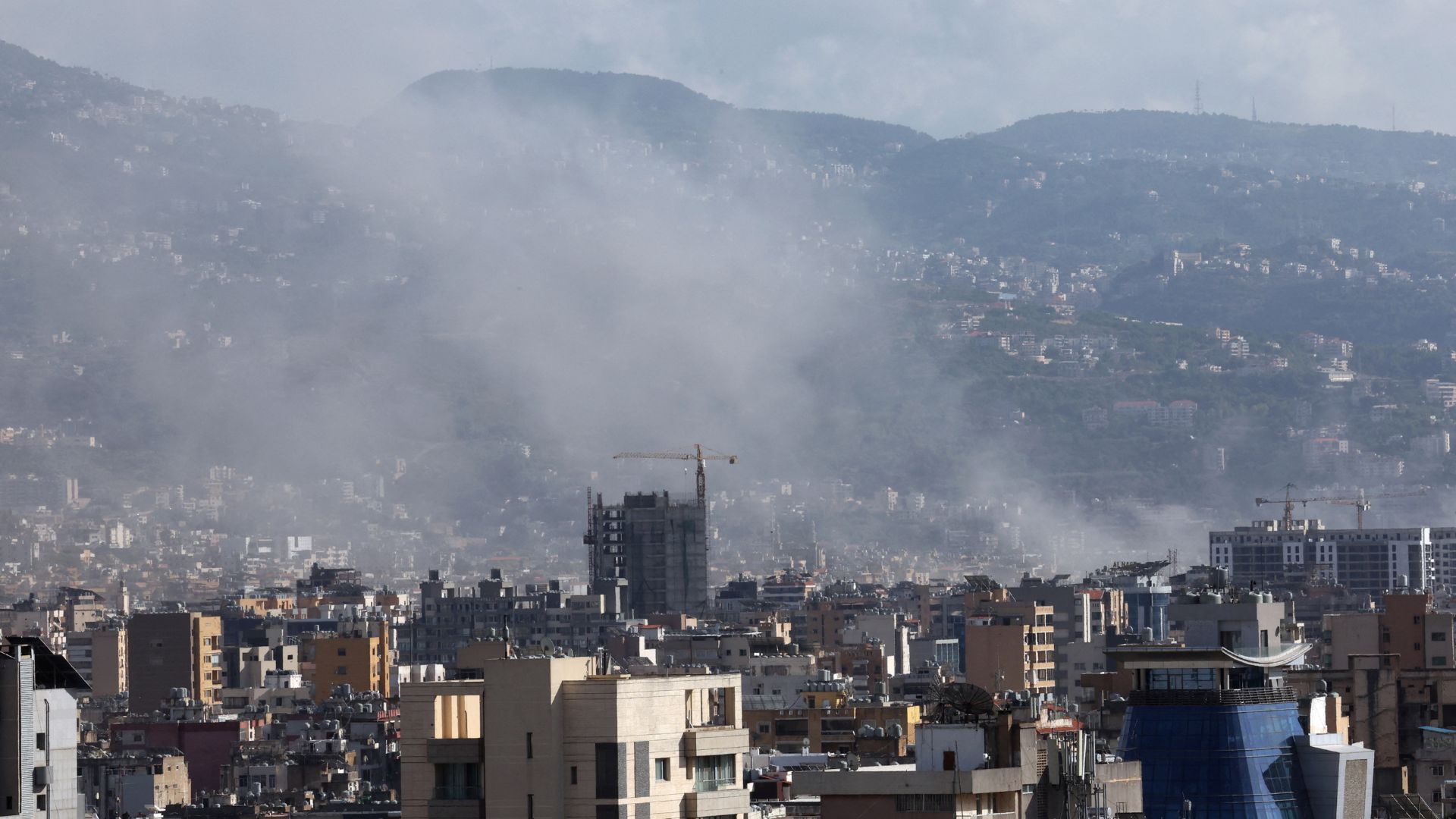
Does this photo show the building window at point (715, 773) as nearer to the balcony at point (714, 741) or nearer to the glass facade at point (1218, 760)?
the balcony at point (714, 741)

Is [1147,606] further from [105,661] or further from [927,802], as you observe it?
[927,802]

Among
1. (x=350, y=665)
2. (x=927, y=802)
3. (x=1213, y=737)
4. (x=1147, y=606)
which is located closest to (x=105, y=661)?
(x=350, y=665)

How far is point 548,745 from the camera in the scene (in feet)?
85.2

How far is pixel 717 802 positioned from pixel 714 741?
55 centimetres

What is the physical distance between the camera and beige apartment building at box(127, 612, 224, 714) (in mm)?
123312

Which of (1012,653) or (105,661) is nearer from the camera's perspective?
(1012,653)

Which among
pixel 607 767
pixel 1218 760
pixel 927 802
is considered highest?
pixel 607 767

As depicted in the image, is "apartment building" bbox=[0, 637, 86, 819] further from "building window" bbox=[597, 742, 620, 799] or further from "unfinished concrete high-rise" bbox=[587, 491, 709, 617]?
"unfinished concrete high-rise" bbox=[587, 491, 709, 617]

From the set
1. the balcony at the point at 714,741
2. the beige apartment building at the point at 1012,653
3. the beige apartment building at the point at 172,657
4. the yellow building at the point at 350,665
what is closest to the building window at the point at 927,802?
the balcony at the point at 714,741

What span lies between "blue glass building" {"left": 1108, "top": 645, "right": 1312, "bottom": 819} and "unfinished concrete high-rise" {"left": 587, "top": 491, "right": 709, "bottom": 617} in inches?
5827

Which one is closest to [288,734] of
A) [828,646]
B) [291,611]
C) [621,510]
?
[828,646]

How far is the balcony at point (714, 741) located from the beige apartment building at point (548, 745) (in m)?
0.02

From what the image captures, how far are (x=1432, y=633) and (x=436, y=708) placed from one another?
63004 mm

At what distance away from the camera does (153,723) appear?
307 ft
